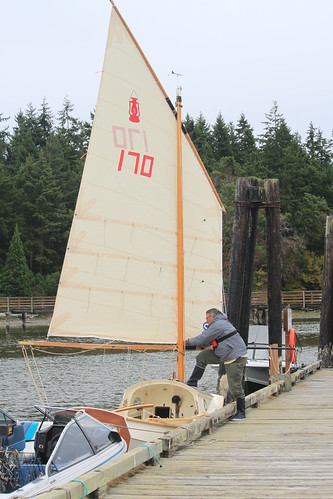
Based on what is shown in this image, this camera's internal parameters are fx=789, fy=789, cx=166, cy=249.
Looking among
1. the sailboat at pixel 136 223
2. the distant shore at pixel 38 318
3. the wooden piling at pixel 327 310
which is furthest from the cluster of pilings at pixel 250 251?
the distant shore at pixel 38 318

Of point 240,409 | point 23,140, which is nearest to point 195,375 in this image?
point 240,409

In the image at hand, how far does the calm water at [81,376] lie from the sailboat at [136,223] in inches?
158

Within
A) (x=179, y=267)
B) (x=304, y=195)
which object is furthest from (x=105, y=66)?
(x=304, y=195)

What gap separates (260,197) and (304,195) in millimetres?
83538

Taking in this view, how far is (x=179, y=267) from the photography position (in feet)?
49.0

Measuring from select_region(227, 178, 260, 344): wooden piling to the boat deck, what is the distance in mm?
3909

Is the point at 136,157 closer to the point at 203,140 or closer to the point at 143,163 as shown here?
the point at 143,163

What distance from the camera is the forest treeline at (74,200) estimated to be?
80.8 meters

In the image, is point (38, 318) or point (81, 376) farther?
point (38, 318)

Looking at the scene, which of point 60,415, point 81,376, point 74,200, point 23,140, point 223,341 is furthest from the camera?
point 23,140

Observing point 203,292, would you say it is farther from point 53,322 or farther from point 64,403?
point 64,403

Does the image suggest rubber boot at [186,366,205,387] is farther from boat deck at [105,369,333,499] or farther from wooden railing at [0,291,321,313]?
wooden railing at [0,291,321,313]

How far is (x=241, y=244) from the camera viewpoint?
1795 cm

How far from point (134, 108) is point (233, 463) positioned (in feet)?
25.6
